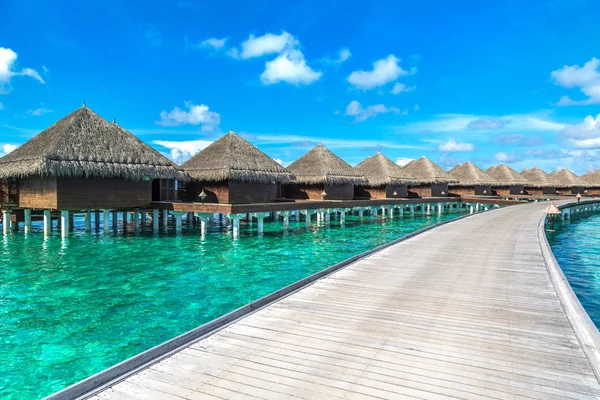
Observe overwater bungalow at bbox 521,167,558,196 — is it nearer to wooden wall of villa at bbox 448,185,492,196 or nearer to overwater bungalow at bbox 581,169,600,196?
overwater bungalow at bbox 581,169,600,196

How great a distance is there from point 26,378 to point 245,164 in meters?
16.2

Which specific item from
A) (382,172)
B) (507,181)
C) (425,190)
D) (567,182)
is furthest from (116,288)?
(567,182)

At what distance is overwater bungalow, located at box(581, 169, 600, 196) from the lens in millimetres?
53562

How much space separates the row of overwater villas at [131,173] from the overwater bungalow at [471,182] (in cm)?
2134

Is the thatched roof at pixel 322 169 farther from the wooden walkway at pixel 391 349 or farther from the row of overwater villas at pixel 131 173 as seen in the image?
the wooden walkway at pixel 391 349

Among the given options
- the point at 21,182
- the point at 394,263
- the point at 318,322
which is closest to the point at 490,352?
the point at 318,322

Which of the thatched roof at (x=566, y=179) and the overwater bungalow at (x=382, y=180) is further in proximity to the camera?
the thatched roof at (x=566, y=179)

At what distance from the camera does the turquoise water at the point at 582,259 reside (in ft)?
30.4

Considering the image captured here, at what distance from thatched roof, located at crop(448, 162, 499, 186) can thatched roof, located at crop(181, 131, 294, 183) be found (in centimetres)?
2907

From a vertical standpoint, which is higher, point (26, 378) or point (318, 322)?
point (318, 322)

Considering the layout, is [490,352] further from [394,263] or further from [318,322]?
[394,263]

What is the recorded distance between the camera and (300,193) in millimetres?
27844

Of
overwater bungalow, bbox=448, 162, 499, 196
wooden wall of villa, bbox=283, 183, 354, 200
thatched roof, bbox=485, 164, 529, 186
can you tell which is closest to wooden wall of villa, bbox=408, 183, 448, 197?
overwater bungalow, bbox=448, 162, 499, 196

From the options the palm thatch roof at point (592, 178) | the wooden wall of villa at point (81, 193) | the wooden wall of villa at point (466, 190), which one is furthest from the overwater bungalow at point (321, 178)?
the palm thatch roof at point (592, 178)
